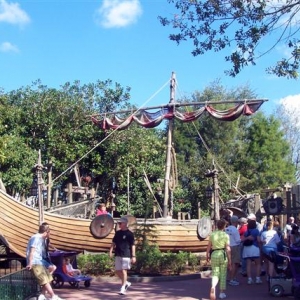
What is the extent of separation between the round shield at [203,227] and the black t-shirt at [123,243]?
796 centimetres

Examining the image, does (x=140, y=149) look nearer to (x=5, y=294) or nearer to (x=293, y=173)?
(x=293, y=173)

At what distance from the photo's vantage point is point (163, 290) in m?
11.1

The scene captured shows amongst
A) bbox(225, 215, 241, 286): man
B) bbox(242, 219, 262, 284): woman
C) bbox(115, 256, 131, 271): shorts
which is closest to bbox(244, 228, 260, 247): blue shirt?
bbox(242, 219, 262, 284): woman

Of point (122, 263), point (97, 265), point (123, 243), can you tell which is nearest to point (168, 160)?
point (97, 265)

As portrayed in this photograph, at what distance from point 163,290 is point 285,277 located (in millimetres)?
2448

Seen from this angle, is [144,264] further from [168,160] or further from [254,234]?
[168,160]

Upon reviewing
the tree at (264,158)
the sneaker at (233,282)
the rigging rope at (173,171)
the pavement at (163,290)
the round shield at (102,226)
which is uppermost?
the tree at (264,158)

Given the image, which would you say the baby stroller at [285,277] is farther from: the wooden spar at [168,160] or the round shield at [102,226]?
the wooden spar at [168,160]

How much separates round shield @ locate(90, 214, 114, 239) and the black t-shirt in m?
6.36

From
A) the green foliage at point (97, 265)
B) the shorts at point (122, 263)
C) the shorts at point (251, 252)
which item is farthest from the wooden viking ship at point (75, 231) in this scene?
the shorts at point (122, 263)

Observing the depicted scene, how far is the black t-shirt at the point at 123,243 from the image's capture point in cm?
1067

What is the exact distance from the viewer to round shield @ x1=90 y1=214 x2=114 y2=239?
17172mm

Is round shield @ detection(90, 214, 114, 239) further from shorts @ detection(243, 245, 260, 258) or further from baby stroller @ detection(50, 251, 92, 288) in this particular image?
shorts @ detection(243, 245, 260, 258)

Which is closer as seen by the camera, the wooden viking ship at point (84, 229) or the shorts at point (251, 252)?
the shorts at point (251, 252)
